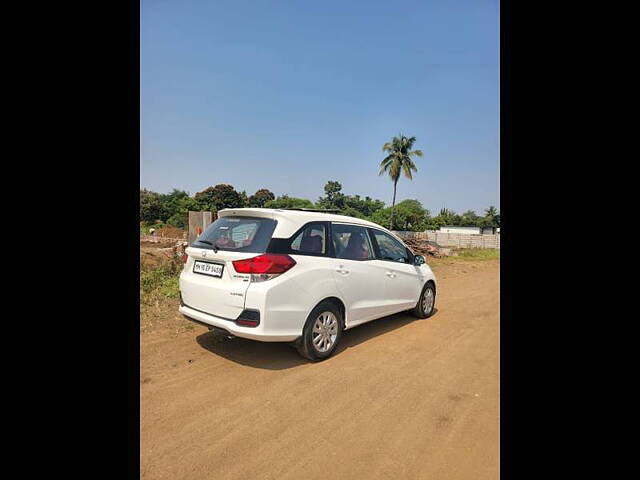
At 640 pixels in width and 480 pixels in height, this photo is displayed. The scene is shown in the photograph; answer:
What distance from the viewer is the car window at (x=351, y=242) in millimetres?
4422

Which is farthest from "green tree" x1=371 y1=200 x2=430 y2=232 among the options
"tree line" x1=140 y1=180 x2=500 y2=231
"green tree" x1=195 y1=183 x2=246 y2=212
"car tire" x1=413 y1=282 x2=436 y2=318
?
"car tire" x1=413 y1=282 x2=436 y2=318

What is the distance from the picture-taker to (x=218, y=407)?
2930mm

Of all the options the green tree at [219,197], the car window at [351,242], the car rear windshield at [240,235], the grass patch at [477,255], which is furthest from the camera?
the green tree at [219,197]

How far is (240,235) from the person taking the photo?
3822 mm

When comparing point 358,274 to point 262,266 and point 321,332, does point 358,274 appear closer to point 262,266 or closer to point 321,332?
point 321,332

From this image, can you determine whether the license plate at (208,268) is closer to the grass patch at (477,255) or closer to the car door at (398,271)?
the car door at (398,271)

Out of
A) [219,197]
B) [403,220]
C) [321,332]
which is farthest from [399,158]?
[321,332]

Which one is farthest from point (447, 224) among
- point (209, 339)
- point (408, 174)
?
point (209, 339)

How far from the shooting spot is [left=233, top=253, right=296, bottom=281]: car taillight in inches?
138

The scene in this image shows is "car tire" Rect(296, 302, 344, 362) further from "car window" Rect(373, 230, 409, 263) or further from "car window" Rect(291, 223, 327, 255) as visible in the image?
"car window" Rect(373, 230, 409, 263)

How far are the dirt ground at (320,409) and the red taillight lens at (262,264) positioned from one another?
1111 mm

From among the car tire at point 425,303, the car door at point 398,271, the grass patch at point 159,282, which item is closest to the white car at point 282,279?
the car door at point 398,271
